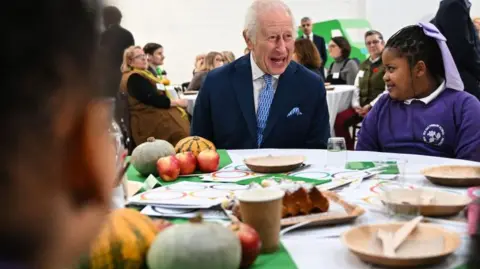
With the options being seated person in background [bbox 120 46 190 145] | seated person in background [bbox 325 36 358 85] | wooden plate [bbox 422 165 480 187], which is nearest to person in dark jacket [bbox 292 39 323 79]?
seated person in background [bbox 120 46 190 145]

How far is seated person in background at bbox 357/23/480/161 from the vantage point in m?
2.29

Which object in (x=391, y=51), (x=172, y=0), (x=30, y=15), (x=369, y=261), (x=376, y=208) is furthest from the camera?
(x=172, y=0)

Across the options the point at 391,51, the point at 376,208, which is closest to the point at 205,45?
the point at 391,51

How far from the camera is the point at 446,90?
7.82 ft

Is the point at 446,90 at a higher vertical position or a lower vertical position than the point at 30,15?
lower

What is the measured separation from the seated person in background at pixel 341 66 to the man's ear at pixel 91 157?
7485mm

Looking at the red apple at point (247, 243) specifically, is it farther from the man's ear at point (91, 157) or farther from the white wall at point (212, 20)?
the white wall at point (212, 20)

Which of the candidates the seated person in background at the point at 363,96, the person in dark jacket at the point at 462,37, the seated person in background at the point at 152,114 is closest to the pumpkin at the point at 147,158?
the person in dark jacket at the point at 462,37

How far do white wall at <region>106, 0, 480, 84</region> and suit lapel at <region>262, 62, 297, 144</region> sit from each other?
28.5 feet

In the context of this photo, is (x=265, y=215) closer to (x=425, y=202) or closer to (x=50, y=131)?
(x=425, y=202)

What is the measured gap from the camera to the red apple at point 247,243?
0.93m

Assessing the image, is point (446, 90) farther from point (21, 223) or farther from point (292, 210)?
point (21, 223)

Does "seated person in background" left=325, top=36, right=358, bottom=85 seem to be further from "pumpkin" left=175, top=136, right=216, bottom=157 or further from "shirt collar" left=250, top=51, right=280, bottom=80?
"pumpkin" left=175, top=136, right=216, bottom=157

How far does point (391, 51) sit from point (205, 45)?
9282 millimetres
